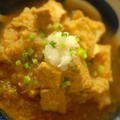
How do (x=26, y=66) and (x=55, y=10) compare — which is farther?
(x=55, y=10)

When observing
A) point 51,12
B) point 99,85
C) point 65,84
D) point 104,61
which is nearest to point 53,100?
point 65,84

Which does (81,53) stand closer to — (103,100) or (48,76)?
(48,76)

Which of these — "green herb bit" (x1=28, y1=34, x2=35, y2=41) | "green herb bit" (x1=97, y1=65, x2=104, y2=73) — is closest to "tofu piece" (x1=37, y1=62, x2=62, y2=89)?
"green herb bit" (x1=28, y1=34, x2=35, y2=41)

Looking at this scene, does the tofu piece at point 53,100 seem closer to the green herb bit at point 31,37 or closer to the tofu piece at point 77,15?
the green herb bit at point 31,37

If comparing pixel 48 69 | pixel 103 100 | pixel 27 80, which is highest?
pixel 48 69

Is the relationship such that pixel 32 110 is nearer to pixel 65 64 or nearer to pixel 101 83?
pixel 65 64

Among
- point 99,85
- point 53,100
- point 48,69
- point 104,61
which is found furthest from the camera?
point 104,61

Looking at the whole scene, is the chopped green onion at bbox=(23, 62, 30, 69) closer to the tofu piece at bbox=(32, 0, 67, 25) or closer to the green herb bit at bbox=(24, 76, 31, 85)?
the green herb bit at bbox=(24, 76, 31, 85)
